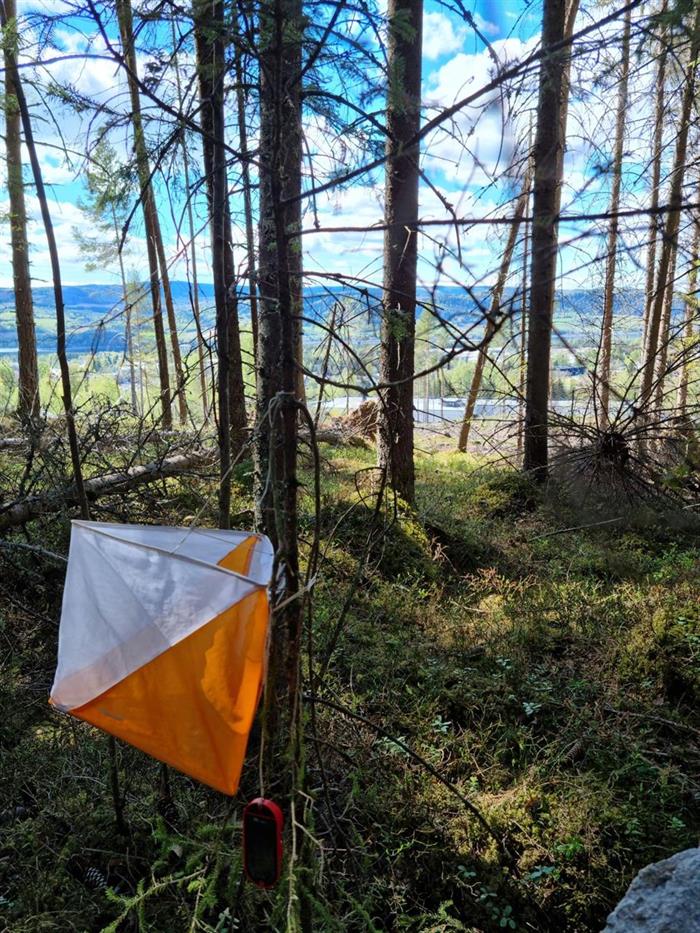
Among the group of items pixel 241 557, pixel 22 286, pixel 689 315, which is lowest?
pixel 241 557

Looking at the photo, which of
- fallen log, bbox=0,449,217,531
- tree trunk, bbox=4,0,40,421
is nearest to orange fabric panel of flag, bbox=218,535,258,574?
fallen log, bbox=0,449,217,531

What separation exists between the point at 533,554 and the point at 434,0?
471 centimetres

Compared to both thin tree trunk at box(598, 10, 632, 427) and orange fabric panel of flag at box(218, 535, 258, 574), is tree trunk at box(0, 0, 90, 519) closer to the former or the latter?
orange fabric panel of flag at box(218, 535, 258, 574)

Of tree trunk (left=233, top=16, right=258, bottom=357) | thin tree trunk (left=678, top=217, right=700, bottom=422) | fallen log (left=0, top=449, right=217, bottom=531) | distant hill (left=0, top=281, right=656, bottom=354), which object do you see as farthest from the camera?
fallen log (left=0, top=449, right=217, bottom=531)

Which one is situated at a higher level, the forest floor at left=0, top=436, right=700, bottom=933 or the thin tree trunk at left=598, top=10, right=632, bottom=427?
the thin tree trunk at left=598, top=10, right=632, bottom=427

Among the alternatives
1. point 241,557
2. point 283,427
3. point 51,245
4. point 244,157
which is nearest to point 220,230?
point 51,245

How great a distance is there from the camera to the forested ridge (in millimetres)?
1371

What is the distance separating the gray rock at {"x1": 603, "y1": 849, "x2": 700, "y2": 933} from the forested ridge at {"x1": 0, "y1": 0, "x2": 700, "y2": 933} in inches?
0.7

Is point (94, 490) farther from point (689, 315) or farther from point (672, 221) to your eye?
point (689, 315)

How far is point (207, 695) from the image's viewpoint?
1339 millimetres

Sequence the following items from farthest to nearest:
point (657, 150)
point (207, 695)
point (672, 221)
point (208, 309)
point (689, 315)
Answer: point (689, 315)
point (657, 150)
point (672, 221)
point (208, 309)
point (207, 695)

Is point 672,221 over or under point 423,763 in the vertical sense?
over

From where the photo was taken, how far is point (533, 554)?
5422mm

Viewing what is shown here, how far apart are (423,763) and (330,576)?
2964 millimetres
